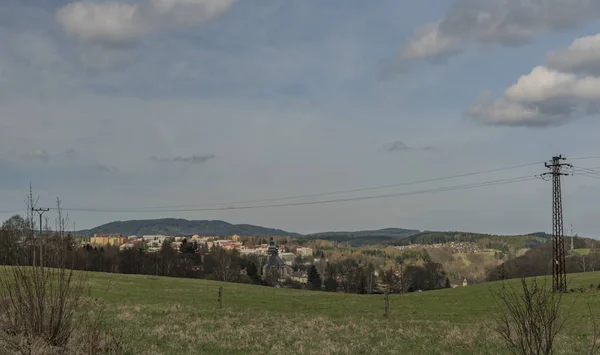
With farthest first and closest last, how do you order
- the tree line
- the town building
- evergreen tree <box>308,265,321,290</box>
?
the town building, evergreen tree <box>308,265,321,290</box>, the tree line

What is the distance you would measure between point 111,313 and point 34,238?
11994 mm

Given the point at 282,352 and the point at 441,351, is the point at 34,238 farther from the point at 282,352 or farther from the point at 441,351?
the point at 441,351

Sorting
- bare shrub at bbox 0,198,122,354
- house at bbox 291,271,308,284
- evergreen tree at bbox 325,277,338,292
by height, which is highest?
bare shrub at bbox 0,198,122,354

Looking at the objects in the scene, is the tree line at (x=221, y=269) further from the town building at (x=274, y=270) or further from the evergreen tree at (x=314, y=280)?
the town building at (x=274, y=270)

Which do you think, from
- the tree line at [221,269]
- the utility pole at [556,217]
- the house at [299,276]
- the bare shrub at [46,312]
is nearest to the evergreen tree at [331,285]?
the tree line at [221,269]

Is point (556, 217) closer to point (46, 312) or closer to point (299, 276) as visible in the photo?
point (46, 312)

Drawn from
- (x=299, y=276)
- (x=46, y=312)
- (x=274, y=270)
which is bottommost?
(x=299, y=276)

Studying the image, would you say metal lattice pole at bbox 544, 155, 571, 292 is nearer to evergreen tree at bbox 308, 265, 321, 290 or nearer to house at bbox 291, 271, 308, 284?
evergreen tree at bbox 308, 265, 321, 290

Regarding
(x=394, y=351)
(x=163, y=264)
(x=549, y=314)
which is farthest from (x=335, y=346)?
(x=163, y=264)

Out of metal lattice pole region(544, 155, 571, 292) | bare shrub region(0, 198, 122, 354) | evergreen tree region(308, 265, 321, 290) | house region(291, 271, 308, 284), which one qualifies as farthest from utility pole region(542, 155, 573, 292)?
house region(291, 271, 308, 284)

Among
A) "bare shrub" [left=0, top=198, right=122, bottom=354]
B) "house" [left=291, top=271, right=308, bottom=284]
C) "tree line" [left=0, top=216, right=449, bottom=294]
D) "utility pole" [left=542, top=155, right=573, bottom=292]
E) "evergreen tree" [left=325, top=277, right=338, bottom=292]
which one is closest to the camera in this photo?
"bare shrub" [left=0, top=198, right=122, bottom=354]

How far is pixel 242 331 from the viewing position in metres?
18.4

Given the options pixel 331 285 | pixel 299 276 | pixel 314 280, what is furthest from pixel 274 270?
pixel 299 276

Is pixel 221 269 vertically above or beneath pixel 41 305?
beneath
